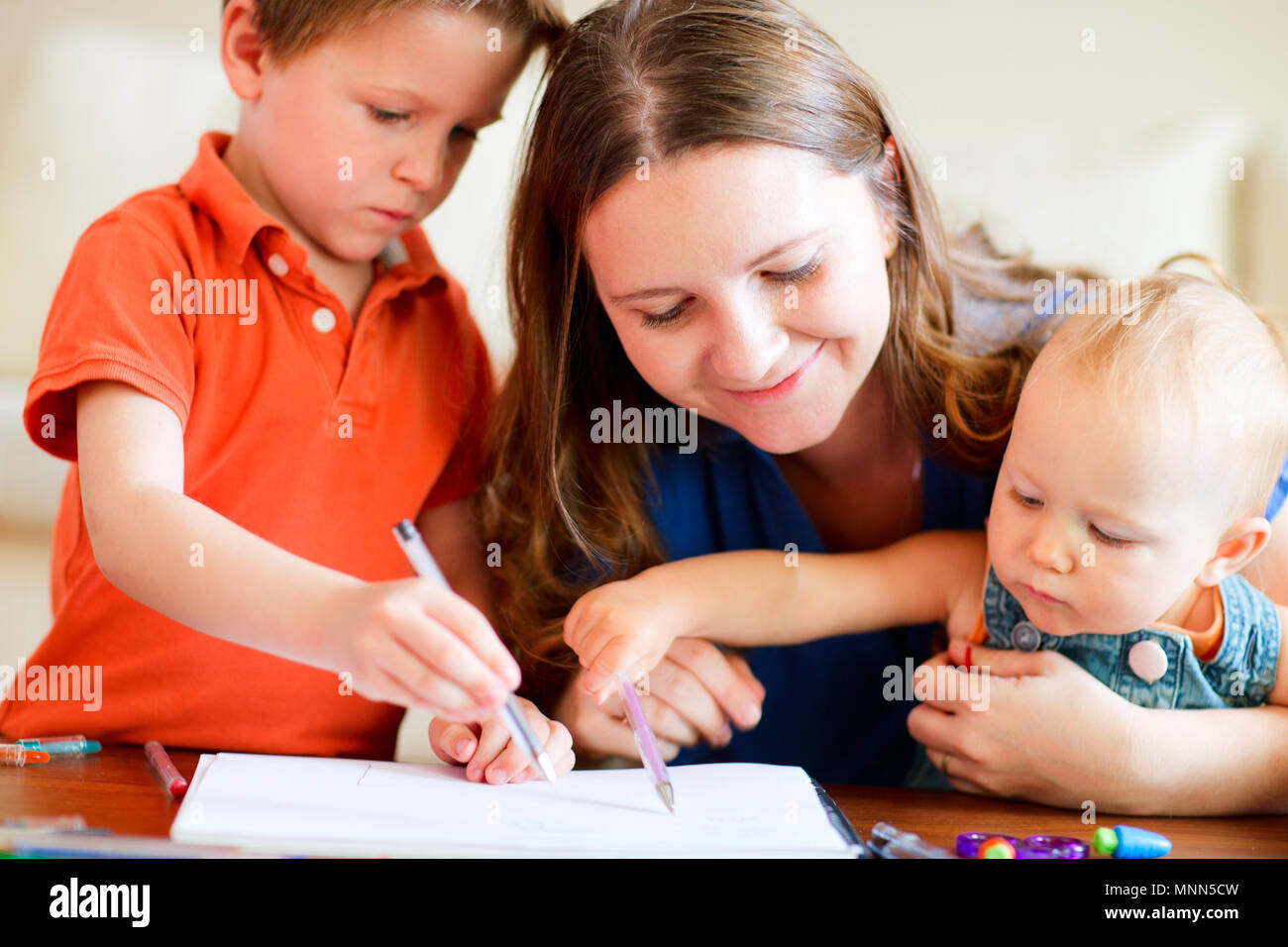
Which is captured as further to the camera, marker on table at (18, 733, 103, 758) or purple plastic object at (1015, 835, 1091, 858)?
marker on table at (18, 733, 103, 758)

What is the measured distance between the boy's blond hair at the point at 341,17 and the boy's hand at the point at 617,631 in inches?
20.4

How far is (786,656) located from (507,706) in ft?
1.67

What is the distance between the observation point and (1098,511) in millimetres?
766

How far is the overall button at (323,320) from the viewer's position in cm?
102

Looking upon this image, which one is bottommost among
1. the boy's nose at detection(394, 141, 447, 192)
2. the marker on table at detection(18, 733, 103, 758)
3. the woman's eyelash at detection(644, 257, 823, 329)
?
the marker on table at detection(18, 733, 103, 758)

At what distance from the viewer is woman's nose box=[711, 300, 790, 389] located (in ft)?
2.68

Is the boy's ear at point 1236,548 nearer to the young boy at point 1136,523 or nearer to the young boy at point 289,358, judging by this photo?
the young boy at point 1136,523

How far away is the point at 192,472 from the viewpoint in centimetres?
97

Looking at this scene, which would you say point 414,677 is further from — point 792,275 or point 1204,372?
point 1204,372

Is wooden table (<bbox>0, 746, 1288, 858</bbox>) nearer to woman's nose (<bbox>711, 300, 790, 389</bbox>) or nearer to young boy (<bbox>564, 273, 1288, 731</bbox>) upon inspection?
young boy (<bbox>564, 273, 1288, 731</bbox>)

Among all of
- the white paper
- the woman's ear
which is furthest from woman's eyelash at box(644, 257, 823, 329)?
the white paper

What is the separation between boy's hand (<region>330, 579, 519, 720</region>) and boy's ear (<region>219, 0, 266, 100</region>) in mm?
604

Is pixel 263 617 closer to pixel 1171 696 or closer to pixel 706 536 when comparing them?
pixel 706 536
